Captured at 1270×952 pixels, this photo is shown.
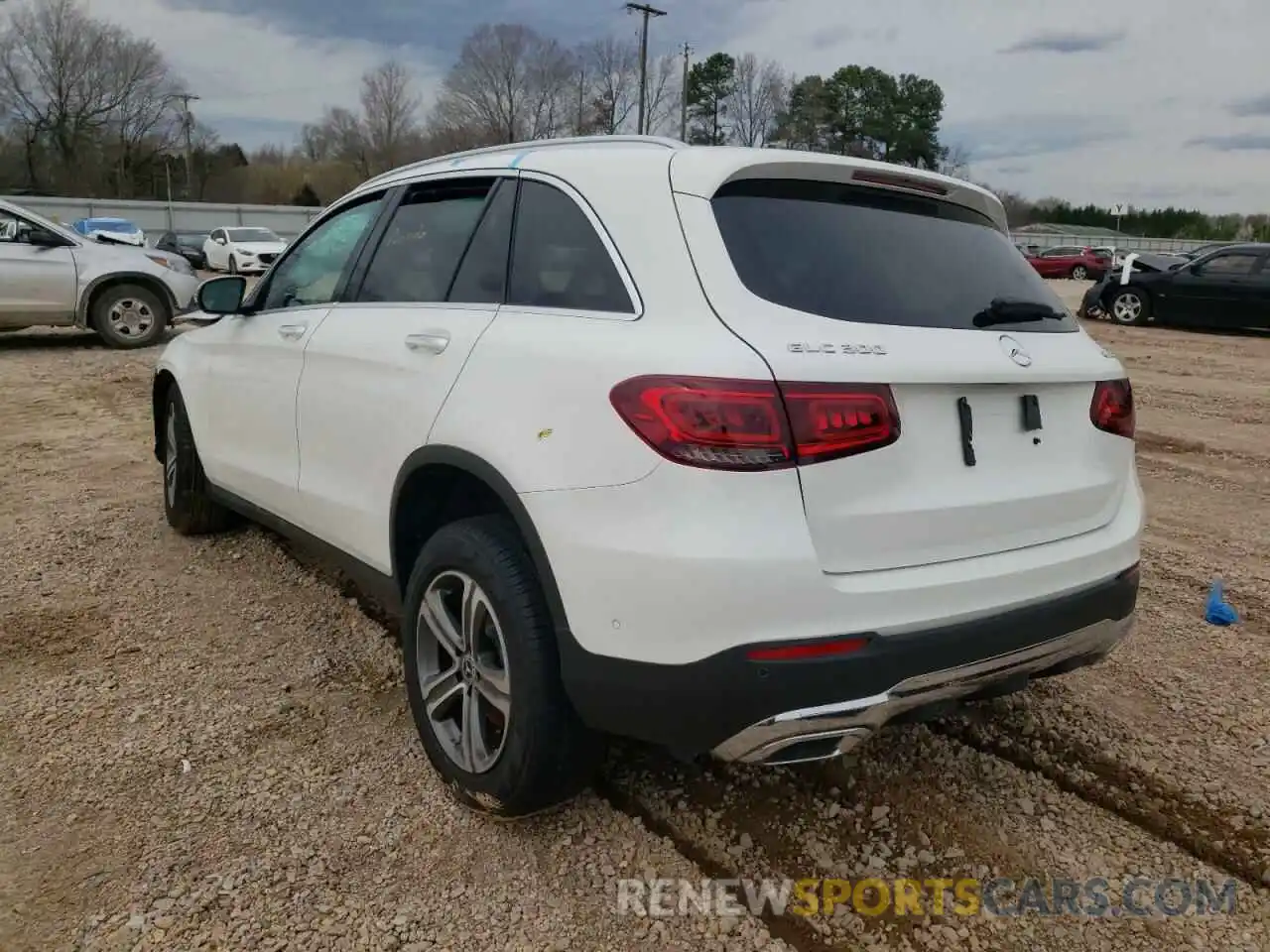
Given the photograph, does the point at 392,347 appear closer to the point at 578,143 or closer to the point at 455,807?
the point at 578,143

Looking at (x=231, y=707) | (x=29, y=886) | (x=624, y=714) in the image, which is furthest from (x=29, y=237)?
(x=624, y=714)

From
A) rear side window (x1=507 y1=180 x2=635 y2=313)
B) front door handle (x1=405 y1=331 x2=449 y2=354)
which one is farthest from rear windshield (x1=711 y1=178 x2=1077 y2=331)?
front door handle (x1=405 y1=331 x2=449 y2=354)

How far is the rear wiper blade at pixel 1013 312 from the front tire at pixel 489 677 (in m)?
1.31

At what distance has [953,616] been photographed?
224 centimetres

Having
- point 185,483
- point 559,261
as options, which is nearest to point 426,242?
point 559,261

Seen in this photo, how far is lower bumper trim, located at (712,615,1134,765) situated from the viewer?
213cm

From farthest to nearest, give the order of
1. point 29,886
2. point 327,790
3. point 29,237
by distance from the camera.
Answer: point 29,237, point 327,790, point 29,886

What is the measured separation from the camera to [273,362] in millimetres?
3844

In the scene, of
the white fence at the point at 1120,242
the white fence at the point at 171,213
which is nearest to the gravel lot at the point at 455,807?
the white fence at the point at 171,213

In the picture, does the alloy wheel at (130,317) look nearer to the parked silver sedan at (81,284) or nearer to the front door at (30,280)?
the parked silver sedan at (81,284)

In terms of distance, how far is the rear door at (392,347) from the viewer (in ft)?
9.29

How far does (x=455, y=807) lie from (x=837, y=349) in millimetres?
1631

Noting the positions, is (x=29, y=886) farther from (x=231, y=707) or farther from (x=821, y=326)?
(x=821, y=326)

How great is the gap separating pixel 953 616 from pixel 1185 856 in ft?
3.39
